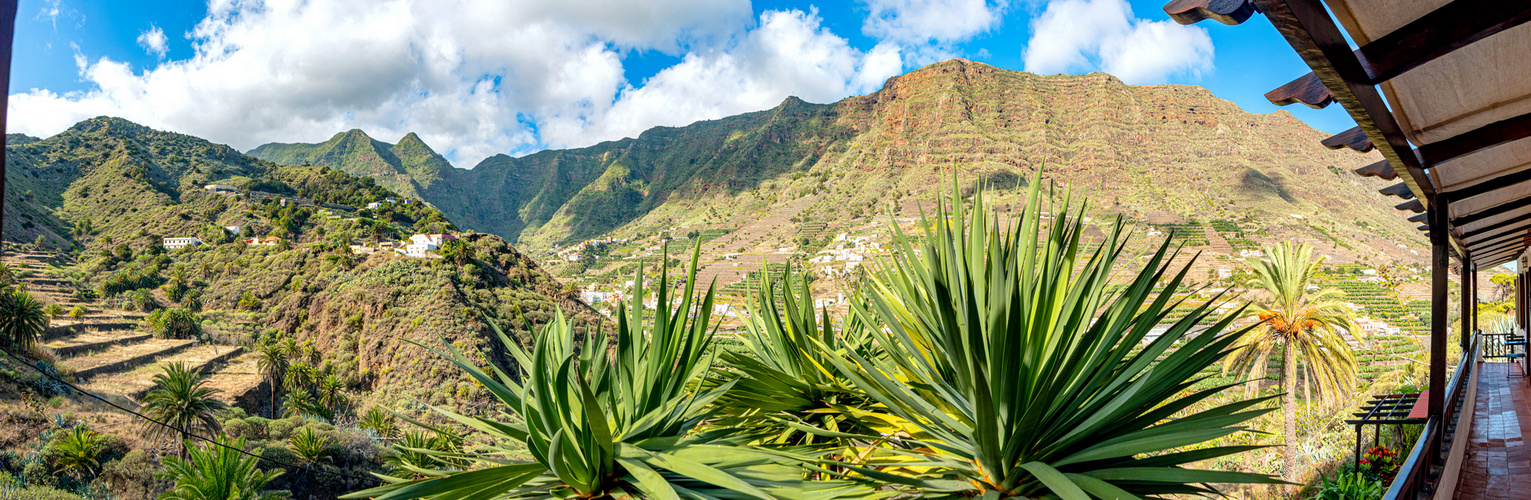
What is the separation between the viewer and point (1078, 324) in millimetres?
2105

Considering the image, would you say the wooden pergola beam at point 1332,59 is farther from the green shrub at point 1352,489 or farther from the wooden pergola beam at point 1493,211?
the green shrub at point 1352,489

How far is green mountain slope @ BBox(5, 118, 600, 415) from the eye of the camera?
1537 inches

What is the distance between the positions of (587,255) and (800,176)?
39589 mm

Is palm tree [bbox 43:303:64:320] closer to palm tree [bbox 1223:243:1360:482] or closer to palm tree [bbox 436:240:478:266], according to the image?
palm tree [bbox 436:240:478:266]

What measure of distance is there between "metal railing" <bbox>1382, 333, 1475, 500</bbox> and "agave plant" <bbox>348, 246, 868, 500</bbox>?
123 inches

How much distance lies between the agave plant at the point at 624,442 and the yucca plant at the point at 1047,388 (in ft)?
1.27

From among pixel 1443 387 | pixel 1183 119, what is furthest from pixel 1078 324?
pixel 1183 119

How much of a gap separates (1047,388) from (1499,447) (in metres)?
5.97

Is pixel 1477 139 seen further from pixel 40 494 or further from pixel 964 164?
pixel 964 164

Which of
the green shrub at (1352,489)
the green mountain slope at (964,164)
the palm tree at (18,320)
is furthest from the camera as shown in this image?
the green mountain slope at (964,164)

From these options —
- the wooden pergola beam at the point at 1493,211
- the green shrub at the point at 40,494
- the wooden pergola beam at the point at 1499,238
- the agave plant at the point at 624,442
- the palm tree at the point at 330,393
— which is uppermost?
the wooden pergola beam at the point at 1499,238

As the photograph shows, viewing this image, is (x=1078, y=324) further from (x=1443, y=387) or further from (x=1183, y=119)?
(x=1183, y=119)

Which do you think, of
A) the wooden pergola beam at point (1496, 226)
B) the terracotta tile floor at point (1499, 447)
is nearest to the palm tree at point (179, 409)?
the terracotta tile floor at point (1499, 447)

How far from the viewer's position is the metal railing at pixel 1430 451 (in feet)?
10.7
